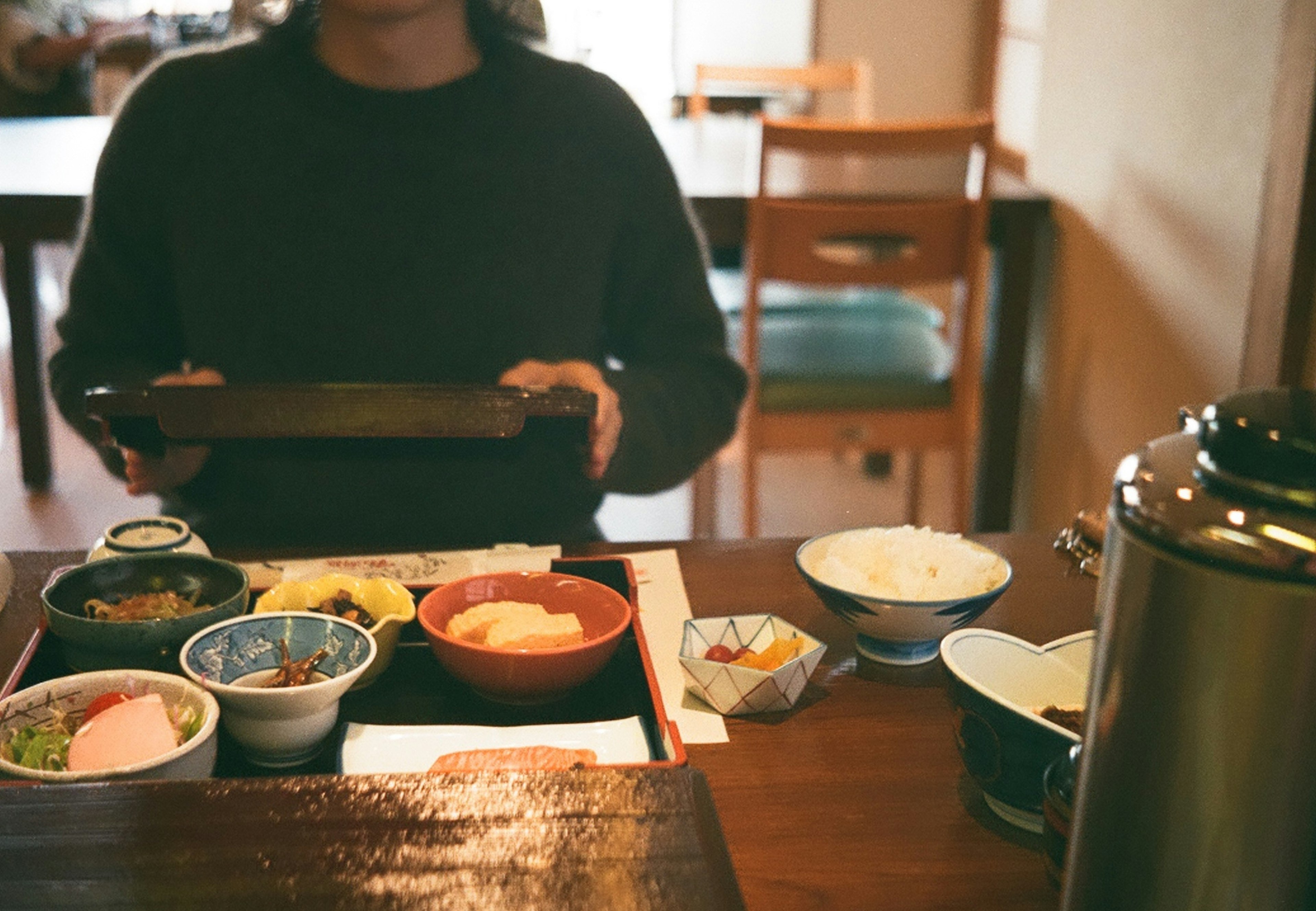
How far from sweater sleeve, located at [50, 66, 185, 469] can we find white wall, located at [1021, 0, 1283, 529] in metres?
1.67

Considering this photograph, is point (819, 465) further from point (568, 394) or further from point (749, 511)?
point (568, 394)

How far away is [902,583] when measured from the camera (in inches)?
40.2

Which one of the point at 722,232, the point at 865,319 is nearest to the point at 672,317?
the point at 722,232

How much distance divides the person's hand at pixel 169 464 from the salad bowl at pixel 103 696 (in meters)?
0.45

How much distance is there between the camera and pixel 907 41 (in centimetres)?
488

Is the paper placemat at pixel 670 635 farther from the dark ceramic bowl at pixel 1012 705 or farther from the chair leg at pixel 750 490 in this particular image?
the chair leg at pixel 750 490

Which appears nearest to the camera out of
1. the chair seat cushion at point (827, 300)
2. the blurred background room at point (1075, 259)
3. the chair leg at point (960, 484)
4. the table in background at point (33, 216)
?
the blurred background room at point (1075, 259)

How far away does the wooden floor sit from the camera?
3.21 meters

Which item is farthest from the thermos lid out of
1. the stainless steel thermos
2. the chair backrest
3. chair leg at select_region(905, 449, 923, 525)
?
chair leg at select_region(905, 449, 923, 525)

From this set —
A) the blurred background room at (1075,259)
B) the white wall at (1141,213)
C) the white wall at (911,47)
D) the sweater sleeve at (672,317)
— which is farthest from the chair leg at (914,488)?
the white wall at (911,47)

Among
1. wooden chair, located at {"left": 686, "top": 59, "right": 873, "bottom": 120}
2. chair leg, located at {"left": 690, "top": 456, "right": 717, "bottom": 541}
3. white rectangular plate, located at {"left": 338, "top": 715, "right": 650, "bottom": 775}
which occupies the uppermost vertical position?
wooden chair, located at {"left": 686, "top": 59, "right": 873, "bottom": 120}

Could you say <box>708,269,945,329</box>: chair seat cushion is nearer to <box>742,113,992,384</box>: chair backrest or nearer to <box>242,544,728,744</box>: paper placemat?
<box>742,113,992,384</box>: chair backrest

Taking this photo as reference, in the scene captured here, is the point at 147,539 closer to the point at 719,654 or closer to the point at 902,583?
the point at 719,654

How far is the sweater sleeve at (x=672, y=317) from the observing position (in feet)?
5.06
